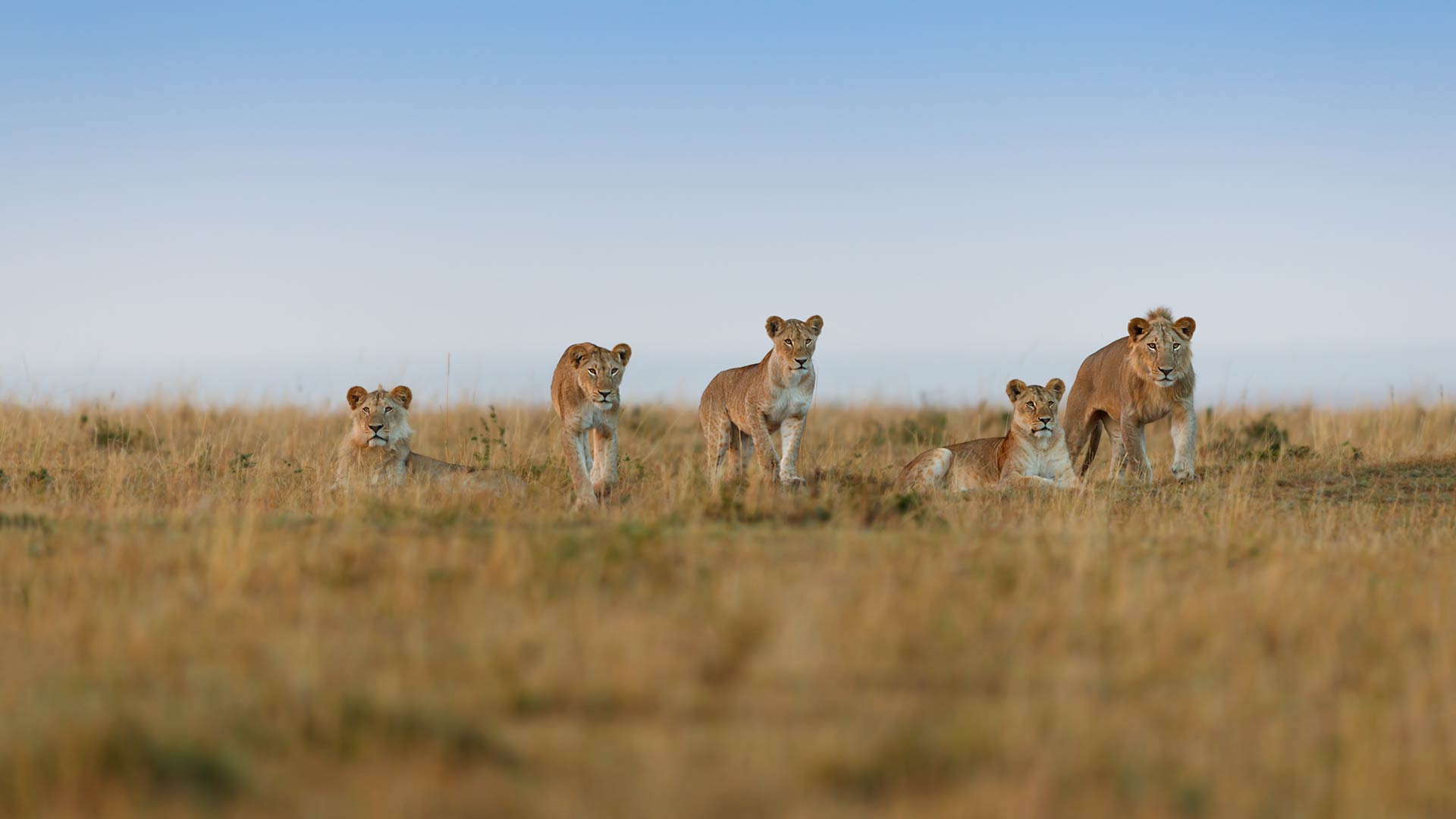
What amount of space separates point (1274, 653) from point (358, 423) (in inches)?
408

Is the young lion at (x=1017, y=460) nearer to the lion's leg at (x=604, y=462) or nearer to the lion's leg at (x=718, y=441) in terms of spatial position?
the lion's leg at (x=718, y=441)

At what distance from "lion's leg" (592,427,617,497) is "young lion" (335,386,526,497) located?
0.81 meters

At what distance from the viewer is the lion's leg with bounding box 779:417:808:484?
47.1 feet

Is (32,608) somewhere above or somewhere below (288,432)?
below

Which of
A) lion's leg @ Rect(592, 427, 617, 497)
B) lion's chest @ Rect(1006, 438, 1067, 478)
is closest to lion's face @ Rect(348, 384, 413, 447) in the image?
lion's leg @ Rect(592, 427, 617, 497)

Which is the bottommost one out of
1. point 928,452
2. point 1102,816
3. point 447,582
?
point 1102,816

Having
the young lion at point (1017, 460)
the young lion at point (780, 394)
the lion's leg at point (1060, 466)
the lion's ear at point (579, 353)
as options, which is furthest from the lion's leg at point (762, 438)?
the lion's leg at point (1060, 466)

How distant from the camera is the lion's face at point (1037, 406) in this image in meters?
14.9

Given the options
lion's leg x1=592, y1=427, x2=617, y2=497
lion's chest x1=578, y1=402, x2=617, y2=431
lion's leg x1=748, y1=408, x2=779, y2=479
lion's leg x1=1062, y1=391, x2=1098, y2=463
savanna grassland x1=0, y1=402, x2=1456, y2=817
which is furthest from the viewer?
lion's leg x1=1062, y1=391, x2=1098, y2=463

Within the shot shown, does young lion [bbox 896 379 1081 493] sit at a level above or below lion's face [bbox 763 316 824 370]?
below

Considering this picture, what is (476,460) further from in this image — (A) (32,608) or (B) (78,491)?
(A) (32,608)

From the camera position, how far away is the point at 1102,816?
14.9 feet

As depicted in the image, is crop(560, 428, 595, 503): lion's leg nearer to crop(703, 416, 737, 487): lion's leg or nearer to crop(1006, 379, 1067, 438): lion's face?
crop(703, 416, 737, 487): lion's leg

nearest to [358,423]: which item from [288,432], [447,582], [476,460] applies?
[476,460]
